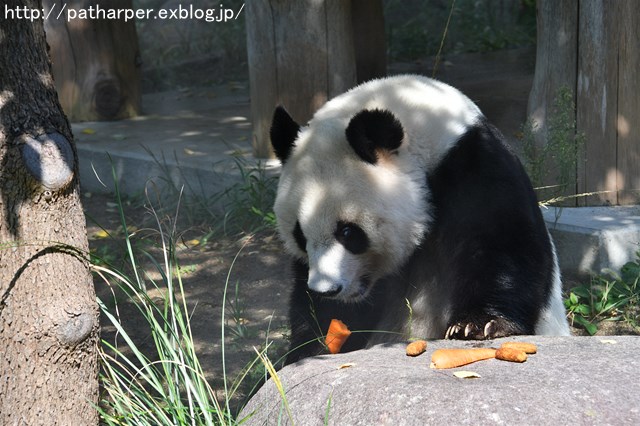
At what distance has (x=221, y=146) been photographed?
7898 mm

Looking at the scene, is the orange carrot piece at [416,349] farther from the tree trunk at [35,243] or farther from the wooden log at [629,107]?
the wooden log at [629,107]

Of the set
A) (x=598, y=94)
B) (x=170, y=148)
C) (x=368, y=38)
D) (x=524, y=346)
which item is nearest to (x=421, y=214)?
(x=524, y=346)

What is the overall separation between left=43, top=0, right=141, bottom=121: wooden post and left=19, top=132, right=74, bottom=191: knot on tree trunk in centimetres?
608

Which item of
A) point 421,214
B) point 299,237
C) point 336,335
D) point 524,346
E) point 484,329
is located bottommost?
point 336,335

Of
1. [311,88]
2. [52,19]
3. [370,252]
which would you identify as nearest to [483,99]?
[311,88]

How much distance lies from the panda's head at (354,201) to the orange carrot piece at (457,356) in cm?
75

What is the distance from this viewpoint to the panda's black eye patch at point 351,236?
3.85 metres

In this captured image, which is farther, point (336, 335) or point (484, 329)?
point (336, 335)

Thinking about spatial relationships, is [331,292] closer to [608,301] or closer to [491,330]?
[491,330]

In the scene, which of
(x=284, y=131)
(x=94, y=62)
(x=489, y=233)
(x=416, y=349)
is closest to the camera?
(x=416, y=349)

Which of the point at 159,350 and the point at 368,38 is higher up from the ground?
the point at 368,38

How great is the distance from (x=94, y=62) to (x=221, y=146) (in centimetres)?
199

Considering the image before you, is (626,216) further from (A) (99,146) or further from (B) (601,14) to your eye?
(A) (99,146)

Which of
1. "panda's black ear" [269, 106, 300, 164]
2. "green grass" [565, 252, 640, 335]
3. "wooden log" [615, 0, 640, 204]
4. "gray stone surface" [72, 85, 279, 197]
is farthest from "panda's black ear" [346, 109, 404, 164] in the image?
"gray stone surface" [72, 85, 279, 197]
